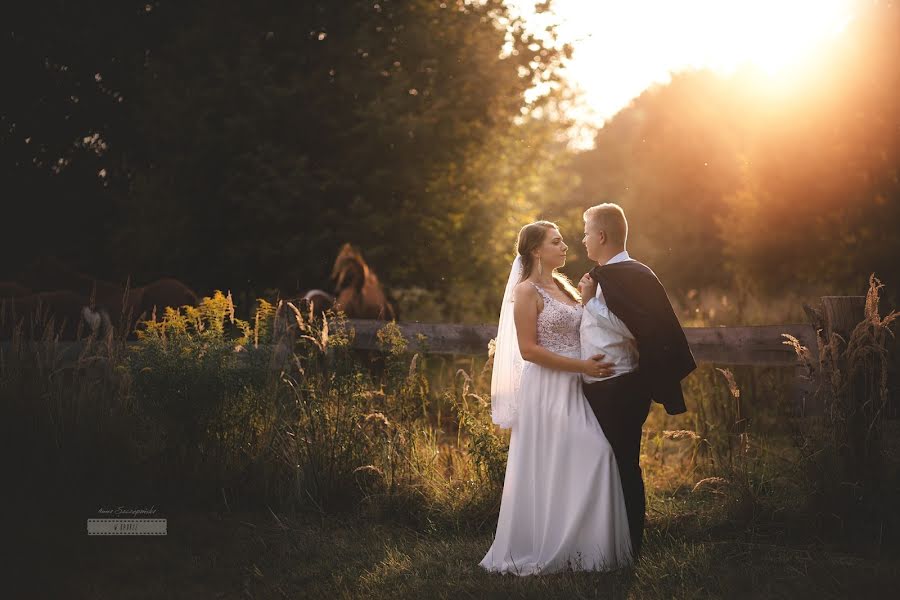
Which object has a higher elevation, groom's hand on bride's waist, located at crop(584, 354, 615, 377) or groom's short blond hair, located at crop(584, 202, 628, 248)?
groom's short blond hair, located at crop(584, 202, 628, 248)

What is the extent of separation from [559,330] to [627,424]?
65 cm

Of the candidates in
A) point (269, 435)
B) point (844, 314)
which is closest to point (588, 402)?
point (844, 314)

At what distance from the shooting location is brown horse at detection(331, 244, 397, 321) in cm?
1055

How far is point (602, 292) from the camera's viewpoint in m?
4.63

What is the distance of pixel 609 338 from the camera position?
460 cm

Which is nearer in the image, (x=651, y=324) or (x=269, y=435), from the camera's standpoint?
(x=651, y=324)

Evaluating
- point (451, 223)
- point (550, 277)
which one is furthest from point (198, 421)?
point (451, 223)

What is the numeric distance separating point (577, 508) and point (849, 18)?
709 inches

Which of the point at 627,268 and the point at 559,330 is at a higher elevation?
the point at 627,268

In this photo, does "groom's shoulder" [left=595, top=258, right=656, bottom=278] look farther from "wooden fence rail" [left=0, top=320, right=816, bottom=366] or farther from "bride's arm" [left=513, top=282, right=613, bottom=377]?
"wooden fence rail" [left=0, top=320, right=816, bottom=366]

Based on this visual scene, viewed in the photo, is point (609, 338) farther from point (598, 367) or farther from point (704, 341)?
point (704, 341)

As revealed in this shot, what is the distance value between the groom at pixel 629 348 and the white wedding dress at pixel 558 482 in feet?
0.28

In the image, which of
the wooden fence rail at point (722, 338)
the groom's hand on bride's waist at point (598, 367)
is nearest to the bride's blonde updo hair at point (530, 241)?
the groom's hand on bride's waist at point (598, 367)

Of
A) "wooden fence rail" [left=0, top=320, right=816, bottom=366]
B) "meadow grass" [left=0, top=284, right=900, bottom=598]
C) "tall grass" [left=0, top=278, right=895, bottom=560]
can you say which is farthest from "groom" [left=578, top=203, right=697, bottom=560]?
"wooden fence rail" [left=0, top=320, right=816, bottom=366]
